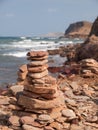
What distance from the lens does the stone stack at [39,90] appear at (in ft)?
47.7

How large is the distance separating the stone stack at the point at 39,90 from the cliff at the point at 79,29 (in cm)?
13422

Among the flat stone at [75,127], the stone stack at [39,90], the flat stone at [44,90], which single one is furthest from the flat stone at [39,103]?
the flat stone at [75,127]

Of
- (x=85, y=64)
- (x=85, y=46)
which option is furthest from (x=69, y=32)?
(x=85, y=64)

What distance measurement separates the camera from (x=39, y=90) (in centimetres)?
1454

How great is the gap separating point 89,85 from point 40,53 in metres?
7.55

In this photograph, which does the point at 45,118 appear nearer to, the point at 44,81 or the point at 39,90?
the point at 39,90

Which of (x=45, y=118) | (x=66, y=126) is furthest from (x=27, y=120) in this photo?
(x=66, y=126)

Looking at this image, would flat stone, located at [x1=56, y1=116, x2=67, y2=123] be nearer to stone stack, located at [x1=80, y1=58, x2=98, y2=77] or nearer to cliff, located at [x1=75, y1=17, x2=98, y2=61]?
stone stack, located at [x1=80, y1=58, x2=98, y2=77]

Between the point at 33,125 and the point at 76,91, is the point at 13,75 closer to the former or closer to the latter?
the point at 76,91

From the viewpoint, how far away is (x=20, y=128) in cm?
1410

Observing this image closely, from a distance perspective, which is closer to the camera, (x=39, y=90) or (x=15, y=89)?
(x=39, y=90)

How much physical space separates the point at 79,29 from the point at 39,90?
14494cm

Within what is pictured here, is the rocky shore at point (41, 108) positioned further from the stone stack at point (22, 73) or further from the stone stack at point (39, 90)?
the stone stack at point (22, 73)

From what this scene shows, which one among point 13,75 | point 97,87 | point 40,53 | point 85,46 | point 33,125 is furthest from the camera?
point 85,46
